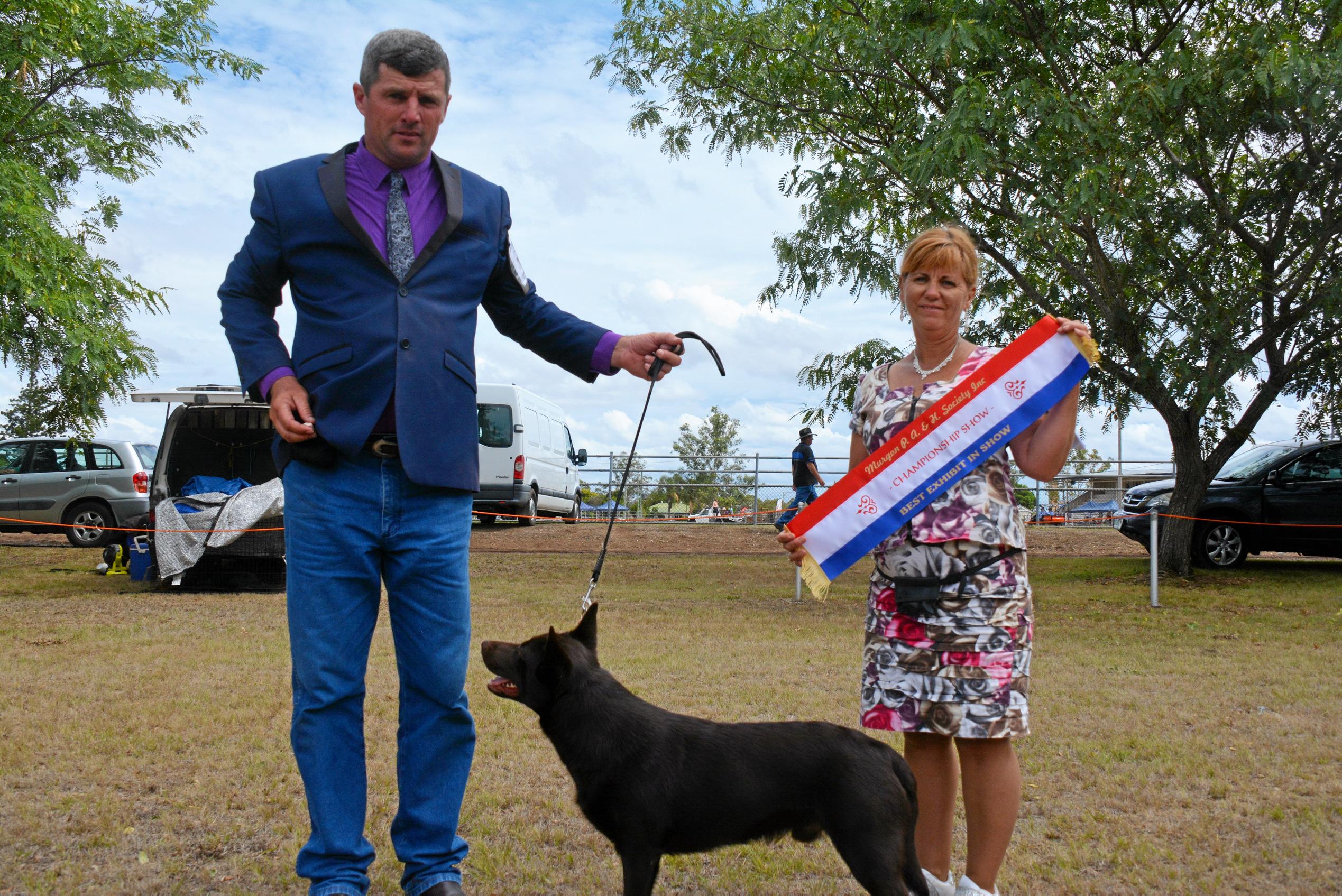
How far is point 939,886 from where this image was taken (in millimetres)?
2711

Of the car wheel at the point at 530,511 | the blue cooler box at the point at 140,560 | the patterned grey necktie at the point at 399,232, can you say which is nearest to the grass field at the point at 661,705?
the blue cooler box at the point at 140,560

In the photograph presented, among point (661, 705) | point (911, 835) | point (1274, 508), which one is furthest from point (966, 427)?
point (1274, 508)

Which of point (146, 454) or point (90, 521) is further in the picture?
point (146, 454)

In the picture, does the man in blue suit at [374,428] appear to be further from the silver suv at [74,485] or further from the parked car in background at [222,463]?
the silver suv at [74,485]

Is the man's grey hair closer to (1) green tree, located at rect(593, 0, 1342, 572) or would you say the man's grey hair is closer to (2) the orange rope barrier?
(2) the orange rope barrier

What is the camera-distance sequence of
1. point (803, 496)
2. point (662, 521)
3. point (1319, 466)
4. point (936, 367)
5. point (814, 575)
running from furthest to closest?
point (662, 521) < point (803, 496) < point (1319, 466) < point (814, 575) < point (936, 367)

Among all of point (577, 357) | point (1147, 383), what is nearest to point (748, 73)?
point (1147, 383)

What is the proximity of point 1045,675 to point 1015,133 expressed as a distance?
5.56 metres

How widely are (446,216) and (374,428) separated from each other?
0.58 meters

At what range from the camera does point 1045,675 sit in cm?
645

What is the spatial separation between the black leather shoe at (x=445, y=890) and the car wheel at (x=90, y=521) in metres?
14.7

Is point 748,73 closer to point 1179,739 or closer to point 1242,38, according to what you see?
point 1242,38

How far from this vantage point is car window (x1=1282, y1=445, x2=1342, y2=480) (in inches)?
520

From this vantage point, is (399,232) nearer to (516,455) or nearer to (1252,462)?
(1252,462)
